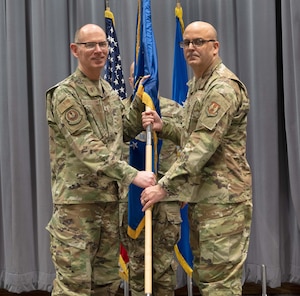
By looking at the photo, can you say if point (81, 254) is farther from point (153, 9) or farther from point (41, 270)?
point (153, 9)

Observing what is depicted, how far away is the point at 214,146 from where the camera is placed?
247 centimetres

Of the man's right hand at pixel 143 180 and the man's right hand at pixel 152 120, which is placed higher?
the man's right hand at pixel 152 120

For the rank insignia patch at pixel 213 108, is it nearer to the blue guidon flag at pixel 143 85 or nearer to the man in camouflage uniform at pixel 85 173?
the man in camouflage uniform at pixel 85 173

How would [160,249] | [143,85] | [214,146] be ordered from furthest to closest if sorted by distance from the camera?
[160,249]
[143,85]
[214,146]

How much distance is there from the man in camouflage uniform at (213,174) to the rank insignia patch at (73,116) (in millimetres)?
480

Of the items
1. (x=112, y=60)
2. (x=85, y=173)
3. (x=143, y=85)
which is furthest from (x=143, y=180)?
(x=112, y=60)

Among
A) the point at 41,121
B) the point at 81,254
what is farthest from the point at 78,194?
the point at 41,121

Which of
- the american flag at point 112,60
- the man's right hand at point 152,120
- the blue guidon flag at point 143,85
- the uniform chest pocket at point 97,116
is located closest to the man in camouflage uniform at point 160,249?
the blue guidon flag at point 143,85

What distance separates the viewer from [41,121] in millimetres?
4000

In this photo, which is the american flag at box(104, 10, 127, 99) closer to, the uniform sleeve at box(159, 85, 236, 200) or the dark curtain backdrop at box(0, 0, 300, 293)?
the dark curtain backdrop at box(0, 0, 300, 293)

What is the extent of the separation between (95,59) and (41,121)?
1.43 metres

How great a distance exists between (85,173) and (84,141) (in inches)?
7.1

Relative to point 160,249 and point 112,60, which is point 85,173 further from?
point 112,60

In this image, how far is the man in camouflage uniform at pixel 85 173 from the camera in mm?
2604
